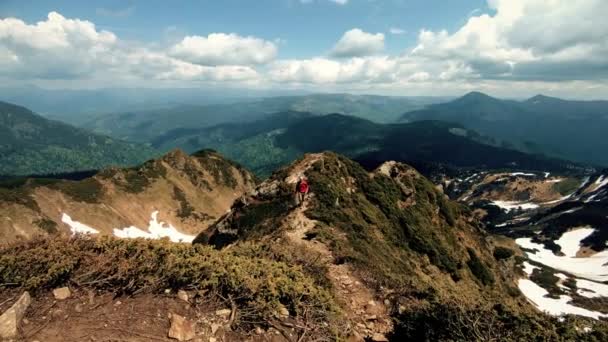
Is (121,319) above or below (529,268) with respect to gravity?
above

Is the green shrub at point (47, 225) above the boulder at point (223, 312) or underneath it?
underneath

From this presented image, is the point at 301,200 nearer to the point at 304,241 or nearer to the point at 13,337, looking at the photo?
the point at 304,241

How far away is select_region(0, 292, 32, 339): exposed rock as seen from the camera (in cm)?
864

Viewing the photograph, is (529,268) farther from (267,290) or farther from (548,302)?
(267,290)

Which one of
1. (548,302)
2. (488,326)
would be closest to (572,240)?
(548,302)

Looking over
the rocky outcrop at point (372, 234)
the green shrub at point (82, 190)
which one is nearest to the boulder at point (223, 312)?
the rocky outcrop at point (372, 234)

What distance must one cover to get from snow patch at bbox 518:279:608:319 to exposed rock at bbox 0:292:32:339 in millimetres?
92782

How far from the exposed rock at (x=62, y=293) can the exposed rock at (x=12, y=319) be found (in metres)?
0.76

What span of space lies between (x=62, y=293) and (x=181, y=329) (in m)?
3.76

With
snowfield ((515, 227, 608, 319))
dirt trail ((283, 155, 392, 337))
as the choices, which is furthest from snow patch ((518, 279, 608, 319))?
dirt trail ((283, 155, 392, 337))

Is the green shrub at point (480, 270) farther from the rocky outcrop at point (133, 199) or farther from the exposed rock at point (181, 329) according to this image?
the rocky outcrop at point (133, 199)

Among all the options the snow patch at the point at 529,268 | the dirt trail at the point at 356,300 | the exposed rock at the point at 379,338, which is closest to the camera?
the exposed rock at the point at 379,338

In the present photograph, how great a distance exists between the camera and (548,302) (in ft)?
280

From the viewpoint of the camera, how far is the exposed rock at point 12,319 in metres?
8.64
